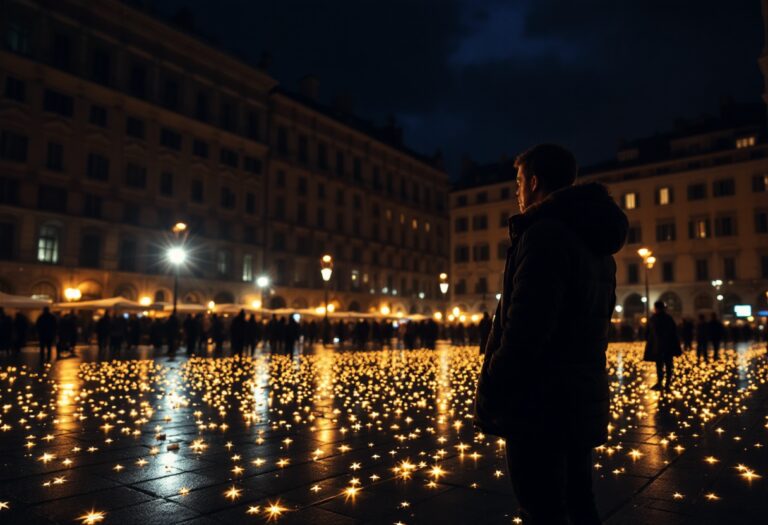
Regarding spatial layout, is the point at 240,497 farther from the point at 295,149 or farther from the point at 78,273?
the point at 295,149

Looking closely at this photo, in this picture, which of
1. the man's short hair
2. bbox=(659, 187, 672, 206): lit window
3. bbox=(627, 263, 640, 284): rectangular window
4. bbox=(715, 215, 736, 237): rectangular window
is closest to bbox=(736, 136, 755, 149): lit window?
bbox=(715, 215, 736, 237): rectangular window

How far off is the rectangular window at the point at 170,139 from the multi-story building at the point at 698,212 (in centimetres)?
3879

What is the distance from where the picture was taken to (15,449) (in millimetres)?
5820

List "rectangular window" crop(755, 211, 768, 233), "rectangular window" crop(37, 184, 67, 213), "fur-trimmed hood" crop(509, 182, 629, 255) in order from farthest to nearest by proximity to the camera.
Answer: "rectangular window" crop(755, 211, 768, 233), "rectangular window" crop(37, 184, 67, 213), "fur-trimmed hood" crop(509, 182, 629, 255)

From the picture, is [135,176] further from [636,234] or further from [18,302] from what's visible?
[636,234]

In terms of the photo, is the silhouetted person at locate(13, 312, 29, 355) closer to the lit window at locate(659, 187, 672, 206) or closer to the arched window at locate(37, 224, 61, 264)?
the arched window at locate(37, 224, 61, 264)

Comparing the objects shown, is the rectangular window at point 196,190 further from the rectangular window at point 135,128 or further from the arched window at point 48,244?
the arched window at point 48,244

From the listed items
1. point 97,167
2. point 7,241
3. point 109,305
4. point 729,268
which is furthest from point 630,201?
point 7,241

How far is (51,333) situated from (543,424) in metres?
21.6

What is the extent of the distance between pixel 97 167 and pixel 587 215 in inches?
1605

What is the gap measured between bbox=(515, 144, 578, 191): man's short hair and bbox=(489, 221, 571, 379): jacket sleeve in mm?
363

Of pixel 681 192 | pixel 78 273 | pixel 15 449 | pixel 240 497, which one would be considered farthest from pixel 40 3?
Result: pixel 681 192

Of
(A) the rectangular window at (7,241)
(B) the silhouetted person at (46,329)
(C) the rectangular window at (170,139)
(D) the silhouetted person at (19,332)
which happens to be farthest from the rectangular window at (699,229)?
(A) the rectangular window at (7,241)

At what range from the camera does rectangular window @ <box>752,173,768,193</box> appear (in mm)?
49219
